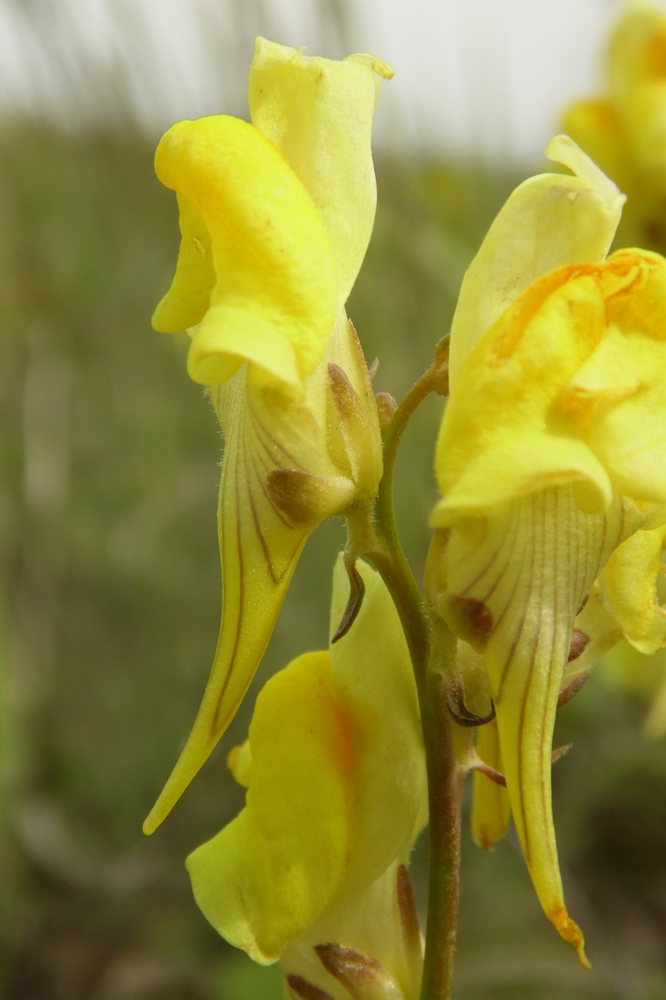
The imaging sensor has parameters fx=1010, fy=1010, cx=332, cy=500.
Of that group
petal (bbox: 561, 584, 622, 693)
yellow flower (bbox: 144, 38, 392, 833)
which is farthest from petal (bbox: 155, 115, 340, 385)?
petal (bbox: 561, 584, 622, 693)

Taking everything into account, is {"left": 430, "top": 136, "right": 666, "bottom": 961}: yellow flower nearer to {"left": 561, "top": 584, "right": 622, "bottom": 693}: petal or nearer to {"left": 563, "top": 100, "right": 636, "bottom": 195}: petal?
{"left": 561, "top": 584, "right": 622, "bottom": 693}: petal

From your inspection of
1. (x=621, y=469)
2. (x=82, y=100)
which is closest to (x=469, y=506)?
(x=621, y=469)

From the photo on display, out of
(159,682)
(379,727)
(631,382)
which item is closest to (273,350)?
(631,382)

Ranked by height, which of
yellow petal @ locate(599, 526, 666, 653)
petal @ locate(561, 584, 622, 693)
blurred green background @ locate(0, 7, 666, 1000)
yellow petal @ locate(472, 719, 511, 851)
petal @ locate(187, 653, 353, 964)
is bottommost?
blurred green background @ locate(0, 7, 666, 1000)

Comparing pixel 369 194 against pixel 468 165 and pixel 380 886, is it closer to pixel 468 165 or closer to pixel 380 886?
pixel 380 886

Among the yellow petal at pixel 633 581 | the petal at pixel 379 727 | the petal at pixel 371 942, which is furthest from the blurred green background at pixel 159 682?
the yellow petal at pixel 633 581

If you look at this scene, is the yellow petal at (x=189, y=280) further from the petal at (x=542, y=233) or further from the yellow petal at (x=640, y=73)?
the yellow petal at (x=640, y=73)
